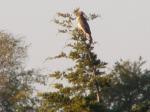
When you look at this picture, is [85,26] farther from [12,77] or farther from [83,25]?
[12,77]

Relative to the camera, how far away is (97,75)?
1658 inches

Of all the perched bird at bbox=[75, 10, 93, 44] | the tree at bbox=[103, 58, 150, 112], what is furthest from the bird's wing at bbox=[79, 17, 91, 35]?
the tree at bbox=[103, 58, 150, 112]

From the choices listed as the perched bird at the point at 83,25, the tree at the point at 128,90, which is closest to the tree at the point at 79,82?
the perched bird at the point at 83,25

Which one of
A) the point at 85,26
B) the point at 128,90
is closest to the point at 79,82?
the point at 85,26

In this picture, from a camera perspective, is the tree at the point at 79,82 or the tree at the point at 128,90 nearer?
the tree at the point at 79,82

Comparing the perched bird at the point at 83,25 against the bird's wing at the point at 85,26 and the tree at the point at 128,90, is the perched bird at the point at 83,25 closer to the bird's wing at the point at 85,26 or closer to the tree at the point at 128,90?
the bird's wing at the point at 85,26

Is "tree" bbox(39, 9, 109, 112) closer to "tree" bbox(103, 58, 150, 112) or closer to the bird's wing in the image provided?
the bird's wing

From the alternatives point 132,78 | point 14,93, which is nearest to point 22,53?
point 14,93

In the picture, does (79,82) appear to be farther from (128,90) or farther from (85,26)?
(128,90)

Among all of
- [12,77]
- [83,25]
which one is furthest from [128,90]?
[83,25]

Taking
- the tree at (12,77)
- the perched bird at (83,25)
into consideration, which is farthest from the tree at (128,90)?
the perched bird at (83,25)

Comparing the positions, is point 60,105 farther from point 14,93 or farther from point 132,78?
point 132,78

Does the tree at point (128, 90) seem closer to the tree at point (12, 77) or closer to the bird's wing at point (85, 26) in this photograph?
the tree at point (12, 77)

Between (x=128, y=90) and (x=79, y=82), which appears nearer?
(x=79, y=82)
